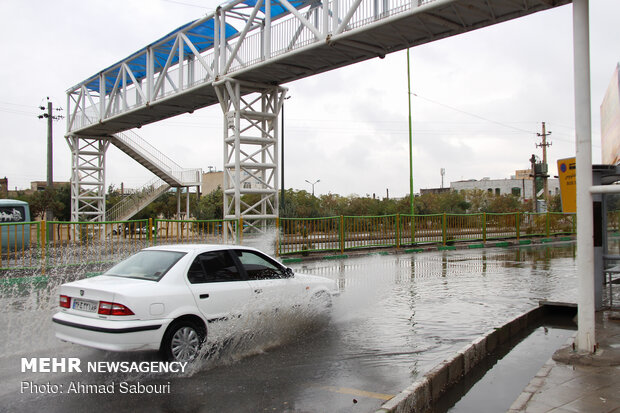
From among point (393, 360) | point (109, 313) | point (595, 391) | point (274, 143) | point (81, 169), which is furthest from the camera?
point (81, 169)

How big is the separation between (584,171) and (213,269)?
15.1ft

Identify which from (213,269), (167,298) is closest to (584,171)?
(213,269)

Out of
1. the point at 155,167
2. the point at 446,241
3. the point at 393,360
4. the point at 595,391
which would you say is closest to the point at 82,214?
the point at 155,167

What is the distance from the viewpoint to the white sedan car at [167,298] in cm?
532

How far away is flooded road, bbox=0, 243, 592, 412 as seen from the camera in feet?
15.7

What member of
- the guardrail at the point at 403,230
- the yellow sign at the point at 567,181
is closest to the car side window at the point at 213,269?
the yellow sign at the point at 567,181

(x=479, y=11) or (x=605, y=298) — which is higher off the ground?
(x=479, y=11)

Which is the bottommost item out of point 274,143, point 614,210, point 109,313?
point 109,313

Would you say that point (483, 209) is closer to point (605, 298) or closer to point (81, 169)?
point (81, 169)

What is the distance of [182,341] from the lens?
18.6ft

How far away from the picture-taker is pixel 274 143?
1916cm

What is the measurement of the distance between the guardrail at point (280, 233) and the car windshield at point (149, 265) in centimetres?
705

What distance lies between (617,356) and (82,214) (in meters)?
31.3

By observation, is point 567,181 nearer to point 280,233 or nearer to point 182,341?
point 182,341
